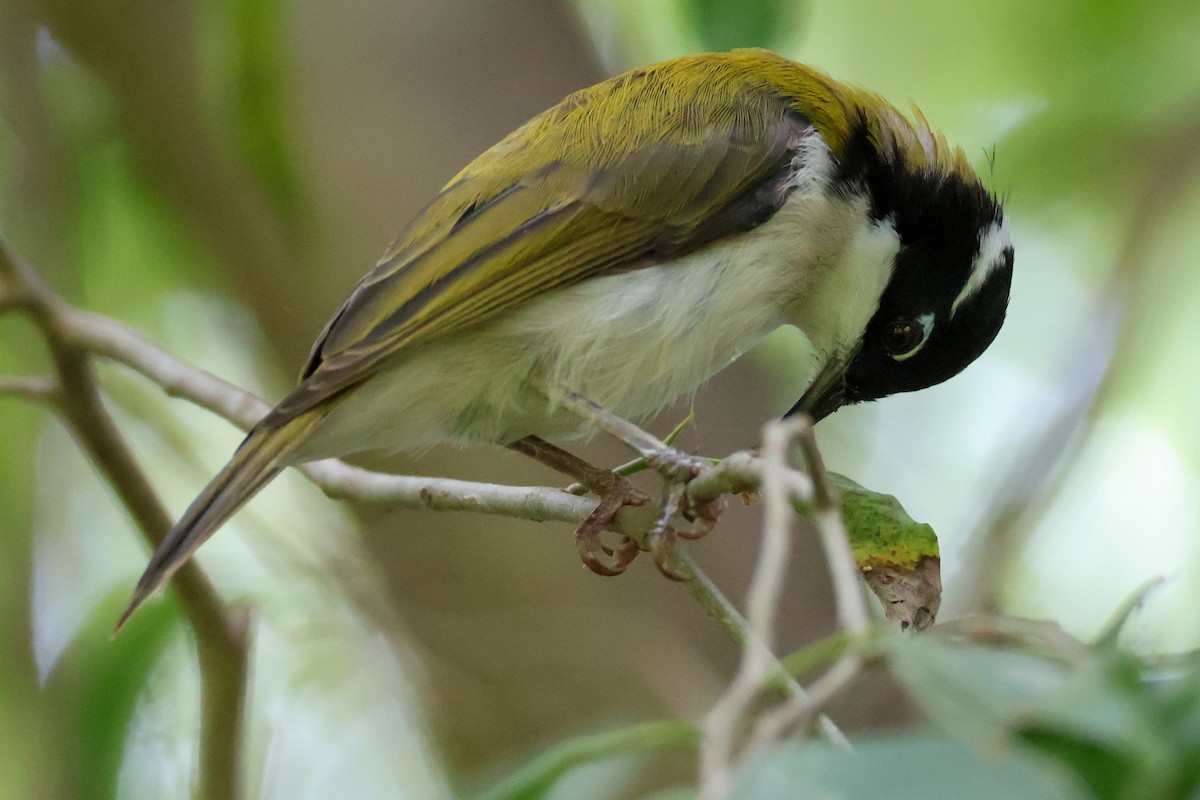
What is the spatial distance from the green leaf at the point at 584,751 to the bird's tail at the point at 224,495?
48.4 inches

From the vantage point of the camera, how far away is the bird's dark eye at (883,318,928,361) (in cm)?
278

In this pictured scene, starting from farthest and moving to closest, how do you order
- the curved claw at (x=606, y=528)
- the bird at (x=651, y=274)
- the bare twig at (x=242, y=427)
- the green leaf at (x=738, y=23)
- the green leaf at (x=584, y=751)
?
the bird at (x=651, y=274), the curved claw at (x=606, y=528), the green leaf at (x=738, y=23), the bare twig at (x=242, y=427), the green leaf at (x=584, y=751)

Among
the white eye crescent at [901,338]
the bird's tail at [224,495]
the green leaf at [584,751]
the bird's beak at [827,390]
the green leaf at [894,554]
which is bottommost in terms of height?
the green leaf at [584,751]

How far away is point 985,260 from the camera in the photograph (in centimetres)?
284

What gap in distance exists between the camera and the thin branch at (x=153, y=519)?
2408 millimetres

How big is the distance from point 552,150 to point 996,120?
2089 millimetres

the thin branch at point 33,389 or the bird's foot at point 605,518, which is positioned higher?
the thin branch at point 33,389

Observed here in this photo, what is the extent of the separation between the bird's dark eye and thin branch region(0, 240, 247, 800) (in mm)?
1544

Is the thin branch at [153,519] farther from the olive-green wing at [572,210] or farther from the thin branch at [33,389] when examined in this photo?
the olive-green wing at [572,210]

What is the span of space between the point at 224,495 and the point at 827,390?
1.36 m

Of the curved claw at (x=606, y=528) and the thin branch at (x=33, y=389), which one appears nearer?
the curved claw at (x=606, y=528)

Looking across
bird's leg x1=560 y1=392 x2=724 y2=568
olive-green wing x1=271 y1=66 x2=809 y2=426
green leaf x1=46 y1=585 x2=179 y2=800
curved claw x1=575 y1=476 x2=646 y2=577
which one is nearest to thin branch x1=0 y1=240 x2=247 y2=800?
green leaf x1=46 y1=585 x2=179 y2=800

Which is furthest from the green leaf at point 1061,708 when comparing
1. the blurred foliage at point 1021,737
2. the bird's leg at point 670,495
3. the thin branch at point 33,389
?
the thin branch at point 33,389

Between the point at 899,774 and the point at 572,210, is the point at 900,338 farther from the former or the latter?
the point at 899,774
